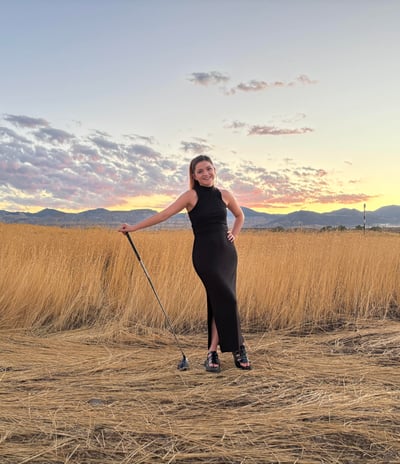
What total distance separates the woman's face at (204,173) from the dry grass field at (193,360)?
4.71ft

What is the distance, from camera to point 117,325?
5.36 meters

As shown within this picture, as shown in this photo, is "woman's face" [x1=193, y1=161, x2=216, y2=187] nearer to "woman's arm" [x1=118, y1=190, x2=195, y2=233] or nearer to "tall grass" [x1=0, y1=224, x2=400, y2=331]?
"woman's arm" [x1=118, y1=190, x2=195, y2=233]

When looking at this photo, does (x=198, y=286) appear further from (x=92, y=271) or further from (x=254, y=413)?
(x=254, y=413)

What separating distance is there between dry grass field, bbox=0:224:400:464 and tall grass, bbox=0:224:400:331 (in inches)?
0.7

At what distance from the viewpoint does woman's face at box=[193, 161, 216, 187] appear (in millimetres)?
3783

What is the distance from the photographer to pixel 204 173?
3.78 meters

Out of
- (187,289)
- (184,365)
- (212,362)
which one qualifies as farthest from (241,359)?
(187,289)

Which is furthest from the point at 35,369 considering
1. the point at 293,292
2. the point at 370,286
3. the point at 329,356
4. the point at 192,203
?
the point at 370,286

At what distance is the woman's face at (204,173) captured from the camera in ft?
12.4

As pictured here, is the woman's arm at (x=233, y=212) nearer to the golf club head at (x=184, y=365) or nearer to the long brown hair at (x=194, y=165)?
the long brown hair at (x=194, y=165)

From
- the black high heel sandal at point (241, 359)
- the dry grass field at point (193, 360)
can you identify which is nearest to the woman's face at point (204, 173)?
the black high heel sandal at point (241, 359)

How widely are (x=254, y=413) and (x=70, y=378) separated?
1.47 metres

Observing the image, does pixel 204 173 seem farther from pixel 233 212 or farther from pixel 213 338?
pixel 213 338

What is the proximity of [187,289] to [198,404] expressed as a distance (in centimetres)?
283
